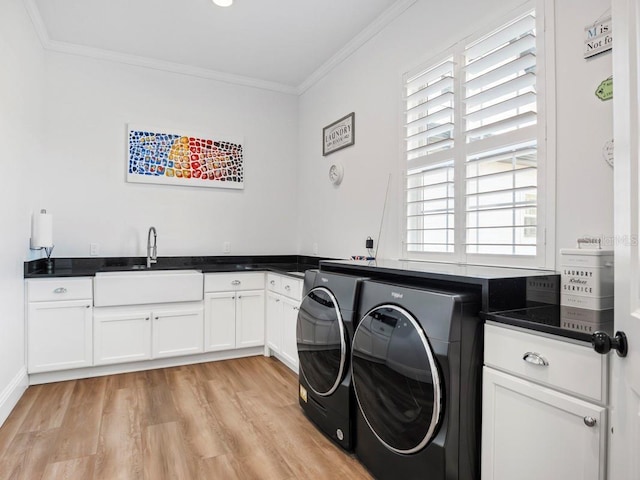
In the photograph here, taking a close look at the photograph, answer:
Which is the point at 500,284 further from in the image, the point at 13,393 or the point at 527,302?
the point at 13,393

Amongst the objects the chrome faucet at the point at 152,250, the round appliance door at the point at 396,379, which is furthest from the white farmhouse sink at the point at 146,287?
the round appliance door at the point at 396,379

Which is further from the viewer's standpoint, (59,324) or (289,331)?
(289,331)

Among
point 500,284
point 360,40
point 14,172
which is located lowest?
point 500,284

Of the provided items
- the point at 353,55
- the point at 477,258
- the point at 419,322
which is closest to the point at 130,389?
the point at 419,322

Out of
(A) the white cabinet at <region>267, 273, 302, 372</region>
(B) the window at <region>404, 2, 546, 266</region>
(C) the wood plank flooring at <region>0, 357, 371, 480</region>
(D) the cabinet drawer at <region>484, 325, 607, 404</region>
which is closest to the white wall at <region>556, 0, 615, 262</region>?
(B) the window at <region>404, 2, 546, 266</region>

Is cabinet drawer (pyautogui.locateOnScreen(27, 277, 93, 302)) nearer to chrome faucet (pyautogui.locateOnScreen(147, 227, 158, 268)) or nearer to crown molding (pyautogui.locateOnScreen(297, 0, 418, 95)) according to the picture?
chrome faucet (pyautogui.locateOnScreen(147, 227, 158, 268))

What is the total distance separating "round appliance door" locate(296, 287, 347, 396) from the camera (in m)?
2.09

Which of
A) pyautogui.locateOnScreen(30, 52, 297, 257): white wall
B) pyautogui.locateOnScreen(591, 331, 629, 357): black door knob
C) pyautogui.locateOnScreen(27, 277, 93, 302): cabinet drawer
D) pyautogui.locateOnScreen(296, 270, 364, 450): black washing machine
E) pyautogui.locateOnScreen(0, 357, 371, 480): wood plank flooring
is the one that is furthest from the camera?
pyautogui.locateOnScreen(30, 52, 297, 257): white wall

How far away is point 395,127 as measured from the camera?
112 inches

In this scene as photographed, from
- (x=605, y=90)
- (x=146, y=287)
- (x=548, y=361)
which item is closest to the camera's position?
(x=548, y=361)

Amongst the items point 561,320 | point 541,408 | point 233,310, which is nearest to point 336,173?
point 233,310

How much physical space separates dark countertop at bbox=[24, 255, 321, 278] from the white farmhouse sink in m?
0.08

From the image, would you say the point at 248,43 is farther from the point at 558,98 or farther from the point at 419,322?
the point at 419,322

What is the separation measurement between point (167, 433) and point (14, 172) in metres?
1.94
